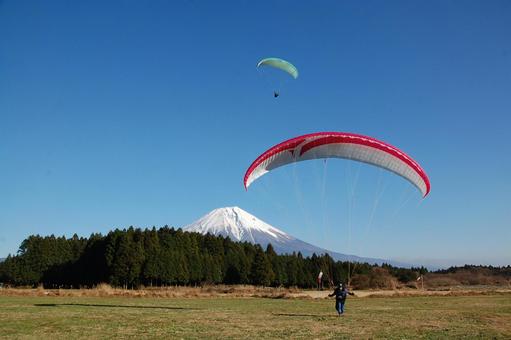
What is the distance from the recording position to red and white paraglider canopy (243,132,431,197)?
24016mm

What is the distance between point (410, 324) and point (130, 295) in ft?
103

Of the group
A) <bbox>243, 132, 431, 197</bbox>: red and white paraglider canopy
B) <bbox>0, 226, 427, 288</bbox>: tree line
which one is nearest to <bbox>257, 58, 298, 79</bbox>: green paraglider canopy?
<bbox>243, 132, 431, 197</bbox>: red and white paraglider canopy

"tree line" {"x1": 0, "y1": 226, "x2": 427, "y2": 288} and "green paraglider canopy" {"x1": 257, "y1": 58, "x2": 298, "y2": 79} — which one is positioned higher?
"green paraglider canopy" {"x1": 257, "y1": 58, "x2": 298, "y2": 79}

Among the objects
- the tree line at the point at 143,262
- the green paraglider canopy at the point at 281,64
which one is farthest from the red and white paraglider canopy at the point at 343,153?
the tree line at the point at 143,262

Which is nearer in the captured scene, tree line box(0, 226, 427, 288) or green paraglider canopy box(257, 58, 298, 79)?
green paraglider canopy box(257, 58, 298, 79)

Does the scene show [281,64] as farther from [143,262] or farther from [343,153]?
[143,262]

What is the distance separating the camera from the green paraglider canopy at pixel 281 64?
81.1 feet

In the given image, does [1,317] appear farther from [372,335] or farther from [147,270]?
[147,270]

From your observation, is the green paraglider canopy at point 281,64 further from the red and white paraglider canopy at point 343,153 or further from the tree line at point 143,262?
the tree line at point 143,262

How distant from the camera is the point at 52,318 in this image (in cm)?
2052

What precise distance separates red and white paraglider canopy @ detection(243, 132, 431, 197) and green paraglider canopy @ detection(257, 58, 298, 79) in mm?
3502

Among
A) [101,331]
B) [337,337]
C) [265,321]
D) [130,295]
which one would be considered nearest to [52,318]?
[101,331]

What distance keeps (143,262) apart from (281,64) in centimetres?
5521

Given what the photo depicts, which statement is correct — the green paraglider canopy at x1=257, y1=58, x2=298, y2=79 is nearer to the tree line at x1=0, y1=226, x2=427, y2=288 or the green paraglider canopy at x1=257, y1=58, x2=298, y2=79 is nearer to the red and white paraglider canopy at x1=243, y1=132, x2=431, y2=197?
the red and white paraglider canopy at x1=243, y1=132, x2=431, y2=197
